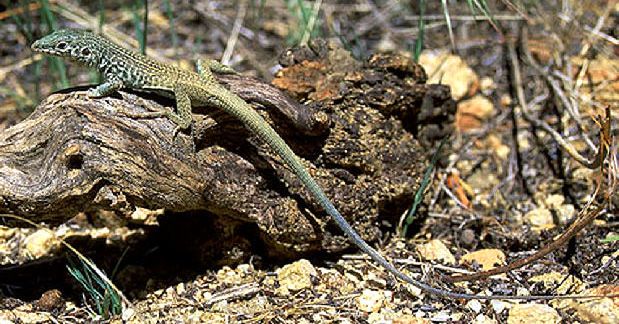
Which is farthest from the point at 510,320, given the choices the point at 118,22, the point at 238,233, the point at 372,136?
the point at 118,22

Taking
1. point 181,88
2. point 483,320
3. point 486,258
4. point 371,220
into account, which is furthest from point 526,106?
point 181,88

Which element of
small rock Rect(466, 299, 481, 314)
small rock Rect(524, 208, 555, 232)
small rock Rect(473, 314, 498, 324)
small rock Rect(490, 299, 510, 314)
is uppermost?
small rock Rect(524, 208, 555, 232)

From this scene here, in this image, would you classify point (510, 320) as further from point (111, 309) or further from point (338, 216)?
point (111, 309)

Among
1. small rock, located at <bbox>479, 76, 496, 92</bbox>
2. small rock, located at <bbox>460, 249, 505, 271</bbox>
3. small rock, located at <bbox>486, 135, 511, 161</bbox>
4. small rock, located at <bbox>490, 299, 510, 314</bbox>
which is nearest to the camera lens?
small rock, located at <bbox>490, 299, 510, 314</bbox>

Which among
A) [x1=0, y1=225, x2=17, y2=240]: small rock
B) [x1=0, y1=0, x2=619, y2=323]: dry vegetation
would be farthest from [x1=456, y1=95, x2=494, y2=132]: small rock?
[x1=0, y1=225, x2=17, y2=240]: small rock

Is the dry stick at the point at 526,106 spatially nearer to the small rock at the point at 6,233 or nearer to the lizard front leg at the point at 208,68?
the lizard front leg at the point at 208,68

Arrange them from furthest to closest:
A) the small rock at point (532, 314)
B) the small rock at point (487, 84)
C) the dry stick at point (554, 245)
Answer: the small rock at point (487, 84) → the small rock at point (532, 314) → the dry stick at point (554, 245)

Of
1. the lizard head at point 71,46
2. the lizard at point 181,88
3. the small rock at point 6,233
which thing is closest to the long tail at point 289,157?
the lizard at point 181,88

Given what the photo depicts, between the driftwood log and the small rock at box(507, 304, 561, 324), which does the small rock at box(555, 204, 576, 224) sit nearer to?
the driftwood log
